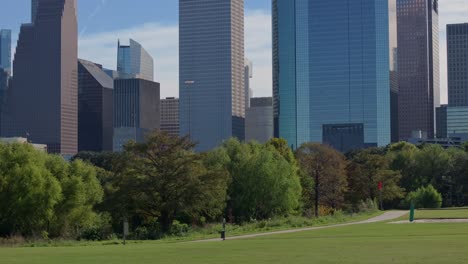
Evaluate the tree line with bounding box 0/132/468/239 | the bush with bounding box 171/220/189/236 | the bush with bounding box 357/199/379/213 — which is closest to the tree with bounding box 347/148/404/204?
the bush with bounding box 357/199/379/213

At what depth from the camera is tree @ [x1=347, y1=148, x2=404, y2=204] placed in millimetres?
106300

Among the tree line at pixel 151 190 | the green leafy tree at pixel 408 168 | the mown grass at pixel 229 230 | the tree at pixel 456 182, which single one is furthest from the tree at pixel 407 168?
the mown grass at pixel 229 230

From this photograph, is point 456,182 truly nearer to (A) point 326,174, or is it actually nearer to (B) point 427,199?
(B) point 427,199

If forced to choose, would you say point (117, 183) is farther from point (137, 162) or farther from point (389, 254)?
point (389, 254)

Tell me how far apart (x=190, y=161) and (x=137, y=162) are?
4.41m

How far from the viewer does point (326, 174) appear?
314 feet

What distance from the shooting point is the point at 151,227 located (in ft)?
213

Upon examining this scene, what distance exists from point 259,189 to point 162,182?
17962 mm

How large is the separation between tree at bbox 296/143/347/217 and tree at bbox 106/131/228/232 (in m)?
29.7

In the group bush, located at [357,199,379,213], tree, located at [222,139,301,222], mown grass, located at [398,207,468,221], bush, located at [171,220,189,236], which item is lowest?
bush, located at [357,199,379,213]

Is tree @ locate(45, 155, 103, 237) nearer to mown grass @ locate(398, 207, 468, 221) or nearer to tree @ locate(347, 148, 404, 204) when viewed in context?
mown grass @ locate(398, 207, 468, 221)

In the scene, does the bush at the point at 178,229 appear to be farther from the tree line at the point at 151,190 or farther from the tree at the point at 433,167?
the tree at the point at 433,167

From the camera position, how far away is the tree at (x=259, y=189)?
79438 millimetres

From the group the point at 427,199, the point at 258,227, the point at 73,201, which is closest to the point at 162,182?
the point at 258,227
